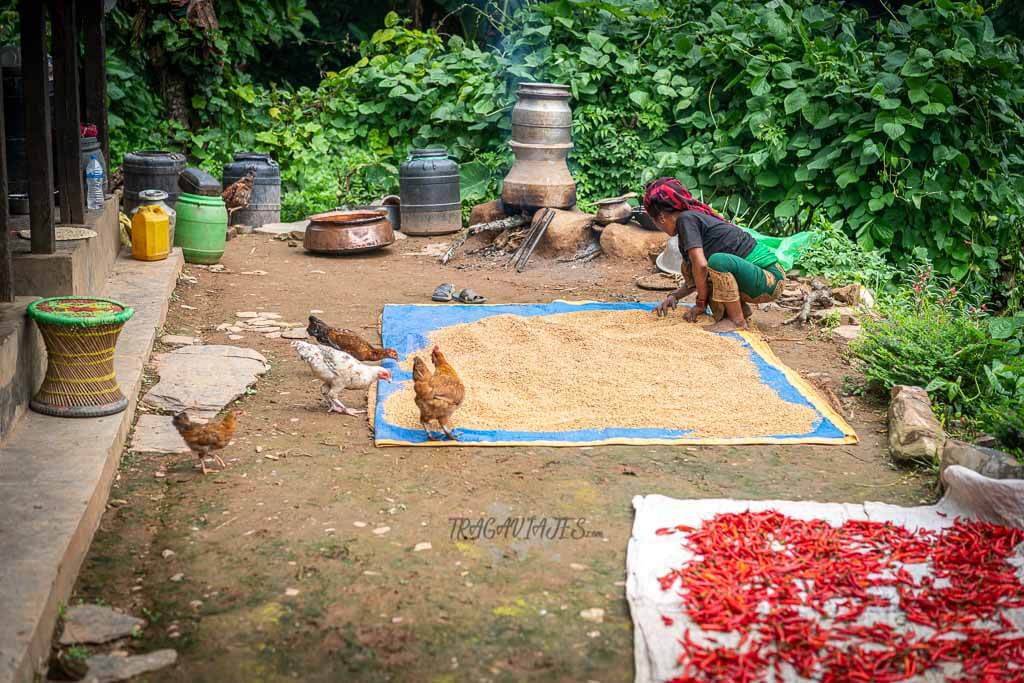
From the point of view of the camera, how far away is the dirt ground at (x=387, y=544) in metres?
3.12

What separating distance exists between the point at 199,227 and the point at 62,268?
330cm

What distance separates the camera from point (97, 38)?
8.36m

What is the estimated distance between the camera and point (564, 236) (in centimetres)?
948

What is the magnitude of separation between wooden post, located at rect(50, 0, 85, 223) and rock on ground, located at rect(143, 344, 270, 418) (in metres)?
1.38

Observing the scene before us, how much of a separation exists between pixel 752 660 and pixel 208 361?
4013 mm

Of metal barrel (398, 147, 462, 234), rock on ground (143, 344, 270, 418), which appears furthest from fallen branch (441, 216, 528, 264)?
rock on ground (143, 344, 270, 418)

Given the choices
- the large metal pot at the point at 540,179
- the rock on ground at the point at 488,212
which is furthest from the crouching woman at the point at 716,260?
the rock on ground at the point at 488,212

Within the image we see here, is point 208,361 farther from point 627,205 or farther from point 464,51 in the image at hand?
point 464,51

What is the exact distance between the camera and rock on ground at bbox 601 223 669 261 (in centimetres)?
920

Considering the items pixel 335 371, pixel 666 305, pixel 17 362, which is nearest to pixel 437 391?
pixel 335 371

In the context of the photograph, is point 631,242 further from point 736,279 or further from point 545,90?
point 736,279

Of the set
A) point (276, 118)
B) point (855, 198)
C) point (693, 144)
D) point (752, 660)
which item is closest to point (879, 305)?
point (855, 198)

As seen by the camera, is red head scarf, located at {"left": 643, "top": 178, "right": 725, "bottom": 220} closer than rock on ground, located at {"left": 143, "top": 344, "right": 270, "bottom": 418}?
No

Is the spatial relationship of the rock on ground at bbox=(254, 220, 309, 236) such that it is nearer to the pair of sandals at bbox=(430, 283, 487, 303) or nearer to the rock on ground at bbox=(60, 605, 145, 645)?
the pair of sandals at bbox=(430, 283, 487, 303)
